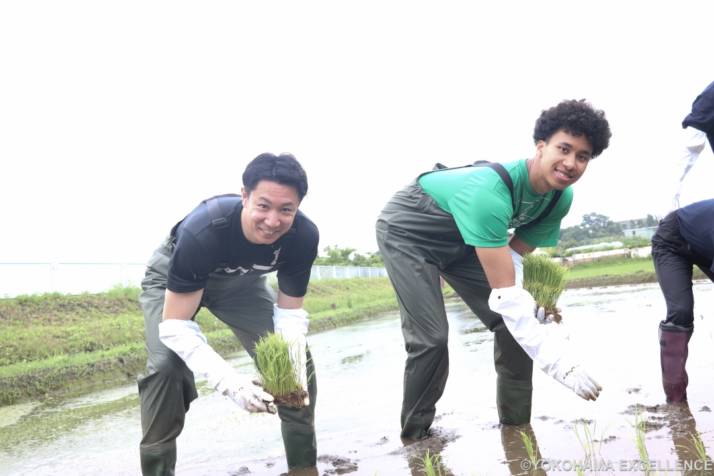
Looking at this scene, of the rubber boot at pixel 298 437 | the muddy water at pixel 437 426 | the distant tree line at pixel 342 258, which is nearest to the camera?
the muddy water at pixel 437 426

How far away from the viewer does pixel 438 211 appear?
3.44 m

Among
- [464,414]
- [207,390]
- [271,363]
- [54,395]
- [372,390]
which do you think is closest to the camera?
[271,363]

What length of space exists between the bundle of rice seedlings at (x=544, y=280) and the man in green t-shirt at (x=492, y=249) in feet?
0.19

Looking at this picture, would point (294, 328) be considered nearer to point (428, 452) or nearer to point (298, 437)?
point (298, 437)

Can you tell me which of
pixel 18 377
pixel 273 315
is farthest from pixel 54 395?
pixel 273 315

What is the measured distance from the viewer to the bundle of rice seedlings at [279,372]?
9.87 ft

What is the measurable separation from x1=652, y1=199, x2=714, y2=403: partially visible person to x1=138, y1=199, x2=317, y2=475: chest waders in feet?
6.20

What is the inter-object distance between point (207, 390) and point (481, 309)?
3.55 meters

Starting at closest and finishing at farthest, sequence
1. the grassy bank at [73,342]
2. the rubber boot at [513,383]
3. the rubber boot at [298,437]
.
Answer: the rubber boot at [298,437] < the rubber boot at [513,383] < the grassy bank at [73,342]

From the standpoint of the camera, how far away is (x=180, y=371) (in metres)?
3.21

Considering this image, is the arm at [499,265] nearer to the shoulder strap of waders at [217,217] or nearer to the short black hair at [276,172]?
the short black hair at [276,172]

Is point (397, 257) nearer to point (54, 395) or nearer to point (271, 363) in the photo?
point (271, 363)

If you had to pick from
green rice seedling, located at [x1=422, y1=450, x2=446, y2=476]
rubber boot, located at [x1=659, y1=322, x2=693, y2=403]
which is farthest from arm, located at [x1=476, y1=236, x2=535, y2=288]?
rubber boot, located at [x1=659, y1=322, x2=693, y2=403]

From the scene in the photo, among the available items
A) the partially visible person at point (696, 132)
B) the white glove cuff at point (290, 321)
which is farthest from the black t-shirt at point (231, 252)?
the partially visible person at point (696, 132)
